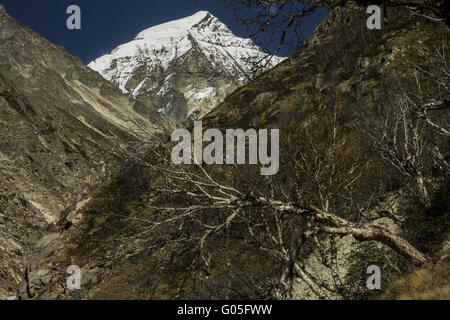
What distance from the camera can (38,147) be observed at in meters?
46.0

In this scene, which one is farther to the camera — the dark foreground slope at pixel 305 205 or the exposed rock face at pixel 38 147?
the exposed rock face at pixel 38 147

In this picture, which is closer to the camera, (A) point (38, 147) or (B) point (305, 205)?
(B) point (305, 205)

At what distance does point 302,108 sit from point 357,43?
14.9 meters

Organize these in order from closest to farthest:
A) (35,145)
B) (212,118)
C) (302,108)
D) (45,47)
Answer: (302,108)
(212,118)
(35,145)
(45,47)

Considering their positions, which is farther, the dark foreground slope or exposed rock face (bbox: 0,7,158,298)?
exposed rock face (bbox: 0,7,158,298)

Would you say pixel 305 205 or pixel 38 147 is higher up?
pixel 38 147

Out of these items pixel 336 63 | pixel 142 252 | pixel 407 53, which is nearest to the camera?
pixel 142 252

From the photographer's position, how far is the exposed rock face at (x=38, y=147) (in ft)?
60.0

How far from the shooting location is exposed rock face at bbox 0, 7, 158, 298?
1828 cm
